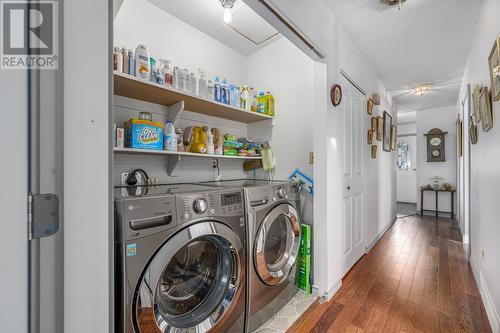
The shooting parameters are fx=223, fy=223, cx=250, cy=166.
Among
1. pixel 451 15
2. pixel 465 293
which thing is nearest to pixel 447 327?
pixel 465 293

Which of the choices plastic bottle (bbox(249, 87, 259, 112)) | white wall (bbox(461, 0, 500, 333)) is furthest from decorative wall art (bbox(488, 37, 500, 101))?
plastic bottle (bbox(249, 87, 259, 112))

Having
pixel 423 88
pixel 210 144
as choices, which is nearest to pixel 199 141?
pixel 210 144

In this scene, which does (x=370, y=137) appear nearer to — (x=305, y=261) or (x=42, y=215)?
(x=305, y=261)

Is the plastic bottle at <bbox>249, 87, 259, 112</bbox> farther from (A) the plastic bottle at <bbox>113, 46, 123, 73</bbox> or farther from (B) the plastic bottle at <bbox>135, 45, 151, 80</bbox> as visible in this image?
(A) the plastic bottle at <bbox>113, 46, 123, 73</bbox>

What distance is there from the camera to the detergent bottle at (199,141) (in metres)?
1.78

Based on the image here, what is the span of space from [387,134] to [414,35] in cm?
188

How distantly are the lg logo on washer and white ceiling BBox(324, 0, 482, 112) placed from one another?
6.52ft

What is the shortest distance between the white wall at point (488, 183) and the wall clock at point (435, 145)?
3.52 meters

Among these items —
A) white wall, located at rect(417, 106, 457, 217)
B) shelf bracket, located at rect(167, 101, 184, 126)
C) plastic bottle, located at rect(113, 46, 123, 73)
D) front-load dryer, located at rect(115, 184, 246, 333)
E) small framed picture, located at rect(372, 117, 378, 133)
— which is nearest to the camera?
front-load dryer, located at rect(115, 184, 246, 333)

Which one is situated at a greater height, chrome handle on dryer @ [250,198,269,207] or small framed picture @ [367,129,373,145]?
small framed picture @ [367,129,373,145]

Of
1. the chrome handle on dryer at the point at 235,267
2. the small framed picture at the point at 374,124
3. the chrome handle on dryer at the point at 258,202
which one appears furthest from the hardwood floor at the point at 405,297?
the small framed picture at the point at 374,124

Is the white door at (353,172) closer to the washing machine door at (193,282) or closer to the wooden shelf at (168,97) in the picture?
the wooden shelf at (168,97)

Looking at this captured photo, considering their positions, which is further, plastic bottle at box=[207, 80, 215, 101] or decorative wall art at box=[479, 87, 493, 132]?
plastic bottle at box=[207, 80, 215, 101]

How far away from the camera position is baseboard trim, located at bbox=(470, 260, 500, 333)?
4.73 ft
